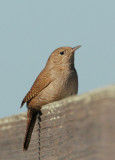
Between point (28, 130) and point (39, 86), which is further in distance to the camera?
point (39, 86)

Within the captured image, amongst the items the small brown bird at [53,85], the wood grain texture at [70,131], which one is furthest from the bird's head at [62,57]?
the wood grain texture at [70,131]

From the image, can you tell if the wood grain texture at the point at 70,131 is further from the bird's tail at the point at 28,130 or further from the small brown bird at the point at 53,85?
the small brown bird at the point at 53,85

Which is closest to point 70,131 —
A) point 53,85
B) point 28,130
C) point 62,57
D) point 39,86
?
point 28,130

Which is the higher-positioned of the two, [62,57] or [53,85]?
[62,57]

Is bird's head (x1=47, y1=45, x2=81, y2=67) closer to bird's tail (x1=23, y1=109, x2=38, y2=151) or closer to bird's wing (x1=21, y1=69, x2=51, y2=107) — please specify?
bird's wing (x1=21, y1=69, x2=51, y2=107)

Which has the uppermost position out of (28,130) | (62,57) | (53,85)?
(62,57)

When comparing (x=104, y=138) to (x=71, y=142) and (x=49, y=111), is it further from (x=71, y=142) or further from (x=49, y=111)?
(x=49, y=111)

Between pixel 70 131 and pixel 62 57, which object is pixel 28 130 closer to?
pixel 70 131

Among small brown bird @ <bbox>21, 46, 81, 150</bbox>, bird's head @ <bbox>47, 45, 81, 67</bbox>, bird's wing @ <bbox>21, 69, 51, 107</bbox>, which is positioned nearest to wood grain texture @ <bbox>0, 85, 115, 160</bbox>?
small brown bird @ <bbox>21, 46, 81, 150</bbox>
